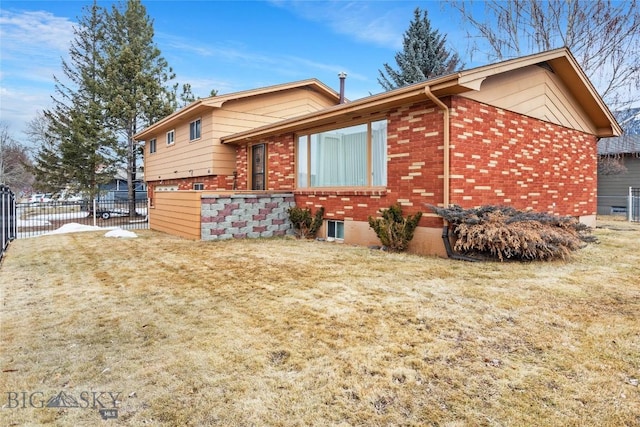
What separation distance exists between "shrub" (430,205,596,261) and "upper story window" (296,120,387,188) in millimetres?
2036

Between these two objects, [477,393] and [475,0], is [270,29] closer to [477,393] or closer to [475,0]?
[475,0]

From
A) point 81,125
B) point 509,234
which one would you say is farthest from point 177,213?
point 81,125

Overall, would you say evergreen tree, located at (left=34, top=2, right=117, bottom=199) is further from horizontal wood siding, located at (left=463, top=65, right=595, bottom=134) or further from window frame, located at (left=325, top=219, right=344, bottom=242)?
horizontal wood siding, located at (left=463, top=65, right=595, bottom=134)

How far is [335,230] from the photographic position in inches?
350

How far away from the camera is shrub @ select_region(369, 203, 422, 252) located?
681 cm

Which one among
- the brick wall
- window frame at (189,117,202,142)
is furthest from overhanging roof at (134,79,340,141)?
the brick wall

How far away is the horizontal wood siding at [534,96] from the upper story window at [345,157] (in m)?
2.05

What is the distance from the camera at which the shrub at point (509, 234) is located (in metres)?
5.57

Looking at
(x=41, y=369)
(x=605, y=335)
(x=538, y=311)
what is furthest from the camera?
(x=538, y=311)

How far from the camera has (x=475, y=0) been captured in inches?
613

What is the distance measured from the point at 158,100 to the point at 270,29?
27.2 ft

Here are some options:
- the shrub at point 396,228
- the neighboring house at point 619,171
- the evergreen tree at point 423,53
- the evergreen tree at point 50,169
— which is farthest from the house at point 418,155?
the evergreen tree at point 50,169

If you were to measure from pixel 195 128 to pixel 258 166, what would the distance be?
3569 mm

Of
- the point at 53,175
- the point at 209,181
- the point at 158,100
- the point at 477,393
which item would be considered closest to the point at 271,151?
the point at 209,181
